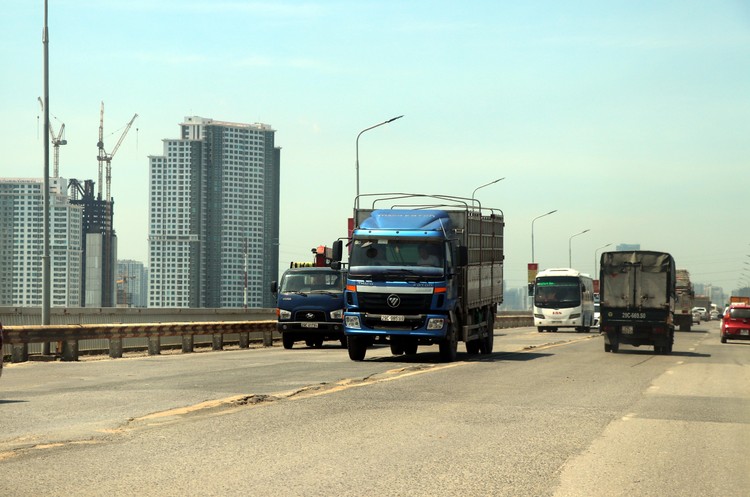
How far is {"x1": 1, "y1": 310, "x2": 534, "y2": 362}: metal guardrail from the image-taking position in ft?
74.9

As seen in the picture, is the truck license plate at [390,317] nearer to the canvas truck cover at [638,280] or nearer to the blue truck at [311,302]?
the blue truck at [311,302]

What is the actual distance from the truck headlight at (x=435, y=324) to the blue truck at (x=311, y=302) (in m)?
8.17

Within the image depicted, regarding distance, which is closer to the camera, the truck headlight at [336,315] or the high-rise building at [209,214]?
the truck headlight at [336,315]

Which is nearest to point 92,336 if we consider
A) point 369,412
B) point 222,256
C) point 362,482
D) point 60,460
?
point 369,412

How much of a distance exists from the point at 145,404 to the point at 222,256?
174 metres

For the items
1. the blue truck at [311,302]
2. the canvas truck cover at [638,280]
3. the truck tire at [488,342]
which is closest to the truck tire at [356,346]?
the truck tire at [488,342]

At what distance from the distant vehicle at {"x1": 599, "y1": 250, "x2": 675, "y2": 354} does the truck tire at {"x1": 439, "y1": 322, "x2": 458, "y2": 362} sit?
9269 mm

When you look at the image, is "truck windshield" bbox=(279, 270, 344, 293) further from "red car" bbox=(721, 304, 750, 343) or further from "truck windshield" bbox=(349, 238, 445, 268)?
"red car" bbox=(721, 304, 750, 343)

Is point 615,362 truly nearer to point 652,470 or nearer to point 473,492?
point 652,470

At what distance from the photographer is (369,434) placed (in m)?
10.3

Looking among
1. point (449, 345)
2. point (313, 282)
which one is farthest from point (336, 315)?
point (449, 345)

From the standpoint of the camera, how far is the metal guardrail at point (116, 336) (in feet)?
74.9

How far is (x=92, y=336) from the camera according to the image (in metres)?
24.6

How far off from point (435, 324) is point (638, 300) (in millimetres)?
11153
